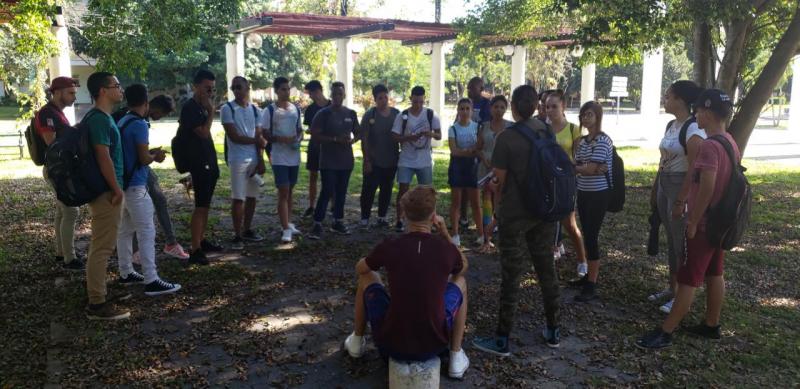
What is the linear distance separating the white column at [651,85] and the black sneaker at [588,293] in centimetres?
1499

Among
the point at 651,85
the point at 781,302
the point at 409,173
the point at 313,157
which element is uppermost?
the point at 651,85

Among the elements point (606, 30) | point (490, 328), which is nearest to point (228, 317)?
point (490, 328)

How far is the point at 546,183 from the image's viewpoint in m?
3.85

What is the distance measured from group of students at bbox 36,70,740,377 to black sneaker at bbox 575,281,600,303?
0.01m

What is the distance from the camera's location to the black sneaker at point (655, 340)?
14.1 ft

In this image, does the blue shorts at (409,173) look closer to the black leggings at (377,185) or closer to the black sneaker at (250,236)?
the black leggings at (377,185)

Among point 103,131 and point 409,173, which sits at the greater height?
point 103,131

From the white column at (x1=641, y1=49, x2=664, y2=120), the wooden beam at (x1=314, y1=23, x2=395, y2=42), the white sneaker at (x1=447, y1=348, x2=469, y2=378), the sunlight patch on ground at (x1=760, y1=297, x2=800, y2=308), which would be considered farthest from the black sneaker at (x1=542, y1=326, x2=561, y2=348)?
the white column at (x1=641, y1=49, x2=664, y2=120)

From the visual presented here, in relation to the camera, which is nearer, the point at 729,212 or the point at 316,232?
the point at 729,212

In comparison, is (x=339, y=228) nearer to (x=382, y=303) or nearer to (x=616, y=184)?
Result: (x=616, y=184)

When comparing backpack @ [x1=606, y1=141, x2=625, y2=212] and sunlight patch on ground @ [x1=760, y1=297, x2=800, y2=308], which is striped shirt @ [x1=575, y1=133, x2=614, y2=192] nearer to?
backpack @ [x1=606, y1=141, x2=625, y2=212]

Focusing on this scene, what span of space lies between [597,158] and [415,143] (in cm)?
246

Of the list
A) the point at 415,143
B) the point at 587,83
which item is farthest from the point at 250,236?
the point at 587,83

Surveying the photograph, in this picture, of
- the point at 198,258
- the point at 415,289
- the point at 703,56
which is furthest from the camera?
the point at 703,56
